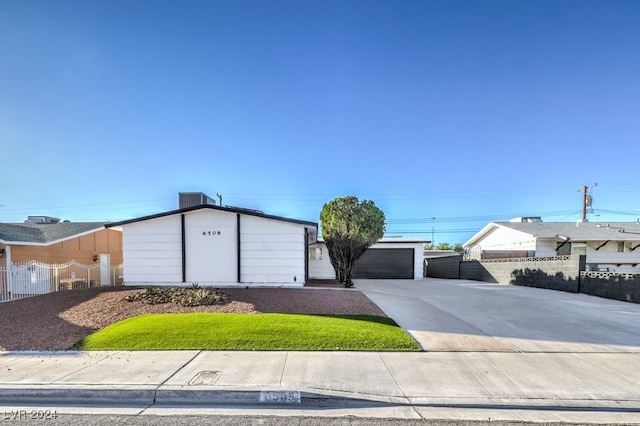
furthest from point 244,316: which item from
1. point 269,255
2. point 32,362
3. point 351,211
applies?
point 351,211

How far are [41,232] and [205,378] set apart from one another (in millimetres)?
16784

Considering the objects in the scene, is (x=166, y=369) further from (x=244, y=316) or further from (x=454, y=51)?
(x=454, y=51)

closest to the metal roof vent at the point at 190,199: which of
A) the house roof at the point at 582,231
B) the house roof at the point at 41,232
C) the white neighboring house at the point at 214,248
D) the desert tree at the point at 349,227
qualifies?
the white neighboring house at the point at 214,248

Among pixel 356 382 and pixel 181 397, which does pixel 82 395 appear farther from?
pixel 356 382

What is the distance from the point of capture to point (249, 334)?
5656mm

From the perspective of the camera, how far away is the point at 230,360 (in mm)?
4602

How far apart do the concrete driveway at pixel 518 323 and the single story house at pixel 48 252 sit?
1279 cm

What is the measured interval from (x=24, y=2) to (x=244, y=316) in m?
11.0

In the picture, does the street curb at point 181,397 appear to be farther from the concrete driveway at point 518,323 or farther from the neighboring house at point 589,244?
the neighboring house at point 589,244

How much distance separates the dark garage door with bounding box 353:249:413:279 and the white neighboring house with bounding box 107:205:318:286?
9.56m

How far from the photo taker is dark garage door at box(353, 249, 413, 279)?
20.0 metres

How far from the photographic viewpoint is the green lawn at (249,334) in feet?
17.1

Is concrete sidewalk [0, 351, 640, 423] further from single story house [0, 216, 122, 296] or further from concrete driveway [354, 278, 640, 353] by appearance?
single story house [0, 216, 122, 296]
